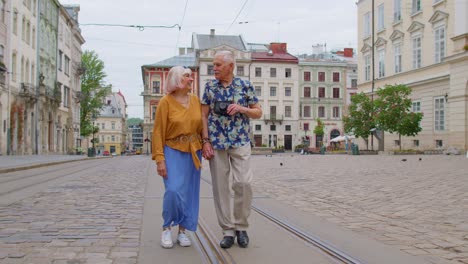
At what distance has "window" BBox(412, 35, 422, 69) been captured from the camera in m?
38.1

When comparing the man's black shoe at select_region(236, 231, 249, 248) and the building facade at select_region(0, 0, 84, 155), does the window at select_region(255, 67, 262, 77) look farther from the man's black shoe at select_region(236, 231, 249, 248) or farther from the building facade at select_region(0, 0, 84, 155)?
the man's black shoe at select_region(236, 231, 249, 248)

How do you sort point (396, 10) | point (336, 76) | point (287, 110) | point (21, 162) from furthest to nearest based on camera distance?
point (336, 76) < point (287, 110) < point (396, 10) < point (21, 162)

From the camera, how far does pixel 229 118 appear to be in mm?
4789

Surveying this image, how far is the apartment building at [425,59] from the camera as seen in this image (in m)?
30.6

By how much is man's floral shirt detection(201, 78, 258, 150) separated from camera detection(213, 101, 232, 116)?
0.15ft

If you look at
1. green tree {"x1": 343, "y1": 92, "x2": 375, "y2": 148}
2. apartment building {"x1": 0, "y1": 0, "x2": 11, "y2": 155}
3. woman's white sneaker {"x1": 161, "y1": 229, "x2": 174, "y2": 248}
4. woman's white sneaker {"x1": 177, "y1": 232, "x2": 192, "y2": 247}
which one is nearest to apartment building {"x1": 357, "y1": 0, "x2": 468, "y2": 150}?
green tree {"x1": 343, "y1": 92, "x2": 375, "y2": 148}

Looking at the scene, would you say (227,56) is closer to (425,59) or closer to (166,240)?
(166,240)

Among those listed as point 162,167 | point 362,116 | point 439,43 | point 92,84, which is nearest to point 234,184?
point 162,167

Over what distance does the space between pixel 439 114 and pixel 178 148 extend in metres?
34.1

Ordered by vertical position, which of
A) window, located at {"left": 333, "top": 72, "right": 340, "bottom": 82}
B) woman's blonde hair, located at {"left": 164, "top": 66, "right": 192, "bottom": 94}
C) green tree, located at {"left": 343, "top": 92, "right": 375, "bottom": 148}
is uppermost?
window, located at {"left": 333, "top": 72, "right": 340, "bottom": 82}

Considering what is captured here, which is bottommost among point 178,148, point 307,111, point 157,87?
point 178,148

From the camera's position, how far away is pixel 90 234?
5391mm

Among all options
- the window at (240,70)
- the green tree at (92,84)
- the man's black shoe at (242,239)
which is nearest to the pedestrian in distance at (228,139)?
the man's black shoe at (242,239)

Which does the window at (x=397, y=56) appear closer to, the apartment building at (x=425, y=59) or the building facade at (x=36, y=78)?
the apartment building at (x=425, y=59)
